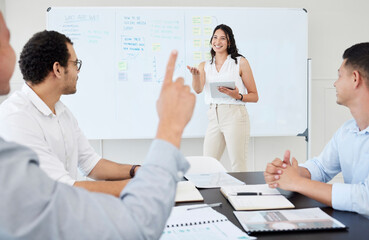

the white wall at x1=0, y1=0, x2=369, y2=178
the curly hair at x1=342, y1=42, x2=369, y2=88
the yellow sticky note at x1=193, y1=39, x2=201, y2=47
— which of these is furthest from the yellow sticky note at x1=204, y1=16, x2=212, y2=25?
the curly hair at x1=342, y1=42, x2=369, y2=88

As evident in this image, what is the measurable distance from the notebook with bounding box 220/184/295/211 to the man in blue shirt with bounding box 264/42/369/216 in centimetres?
5

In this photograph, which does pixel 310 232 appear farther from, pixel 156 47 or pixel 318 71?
pixel 318 71

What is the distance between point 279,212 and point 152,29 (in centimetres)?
279

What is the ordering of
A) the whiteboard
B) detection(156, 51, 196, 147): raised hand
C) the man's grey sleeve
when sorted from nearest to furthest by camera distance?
the man's grey sleeve → detection(156, 51, 196, 147): raised hand → the whiteboard

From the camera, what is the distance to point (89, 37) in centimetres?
348

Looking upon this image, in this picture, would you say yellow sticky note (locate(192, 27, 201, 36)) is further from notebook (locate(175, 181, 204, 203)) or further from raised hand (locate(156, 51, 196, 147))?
raised hand (locate(156, 51, 196, 147))

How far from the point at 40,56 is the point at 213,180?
96cm

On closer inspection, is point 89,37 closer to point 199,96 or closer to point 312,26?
point 199,96

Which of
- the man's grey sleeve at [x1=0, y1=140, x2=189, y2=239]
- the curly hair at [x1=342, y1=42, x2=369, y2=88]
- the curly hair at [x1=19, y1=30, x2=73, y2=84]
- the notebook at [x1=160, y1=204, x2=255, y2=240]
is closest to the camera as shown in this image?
the man's grey sleeve at [x1=0, y1=140, x2=189, y2=239]

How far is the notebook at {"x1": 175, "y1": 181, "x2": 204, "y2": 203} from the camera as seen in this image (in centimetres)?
124

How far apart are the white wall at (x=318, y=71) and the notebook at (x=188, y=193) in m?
2.41

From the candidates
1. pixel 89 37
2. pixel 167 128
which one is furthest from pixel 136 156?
pixel 167 128

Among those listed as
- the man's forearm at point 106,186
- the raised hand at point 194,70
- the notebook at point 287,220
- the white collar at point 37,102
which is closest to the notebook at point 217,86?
the raised hand at point 194,70

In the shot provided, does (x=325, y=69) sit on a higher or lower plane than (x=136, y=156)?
higher
